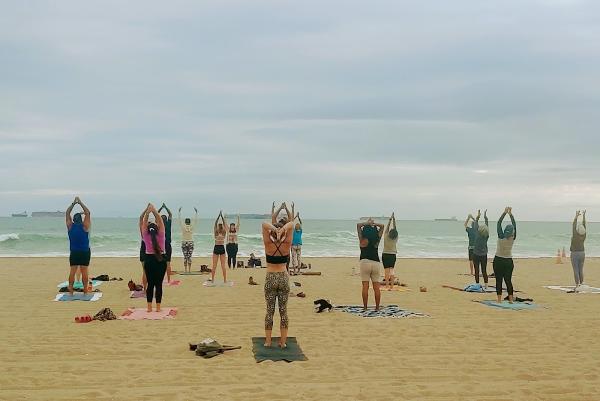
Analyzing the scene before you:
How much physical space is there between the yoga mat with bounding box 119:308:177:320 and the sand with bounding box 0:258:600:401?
0.25 meters

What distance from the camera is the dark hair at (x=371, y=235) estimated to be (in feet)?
33.3

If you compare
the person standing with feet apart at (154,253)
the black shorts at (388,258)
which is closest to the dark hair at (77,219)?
the person standing with feet apart at (154,253)

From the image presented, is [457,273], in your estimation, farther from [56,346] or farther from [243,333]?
[56,346]

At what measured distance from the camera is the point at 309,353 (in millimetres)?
7125

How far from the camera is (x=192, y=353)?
7.00m

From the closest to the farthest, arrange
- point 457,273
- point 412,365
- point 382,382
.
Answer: point 382,382, point 412,365, point 457,273

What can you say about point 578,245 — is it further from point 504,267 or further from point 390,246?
point 390,246

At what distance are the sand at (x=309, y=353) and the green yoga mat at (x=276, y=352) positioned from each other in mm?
148

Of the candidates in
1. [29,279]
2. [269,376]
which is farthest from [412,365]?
[29,279]

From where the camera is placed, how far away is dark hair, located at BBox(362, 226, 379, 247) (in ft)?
33.3

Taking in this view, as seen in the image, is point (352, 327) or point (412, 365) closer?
point (412, 365)

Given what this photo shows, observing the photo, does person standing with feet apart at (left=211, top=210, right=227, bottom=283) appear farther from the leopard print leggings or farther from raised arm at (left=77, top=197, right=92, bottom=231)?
the leopard print leggings

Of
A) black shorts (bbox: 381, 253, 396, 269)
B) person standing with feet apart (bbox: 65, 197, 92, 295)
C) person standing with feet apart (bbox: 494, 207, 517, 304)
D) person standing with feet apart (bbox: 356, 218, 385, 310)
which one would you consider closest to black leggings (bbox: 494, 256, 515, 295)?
person standing with feet apart (bbox: 494, 207, 517, 304)

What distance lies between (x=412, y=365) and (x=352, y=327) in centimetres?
225
